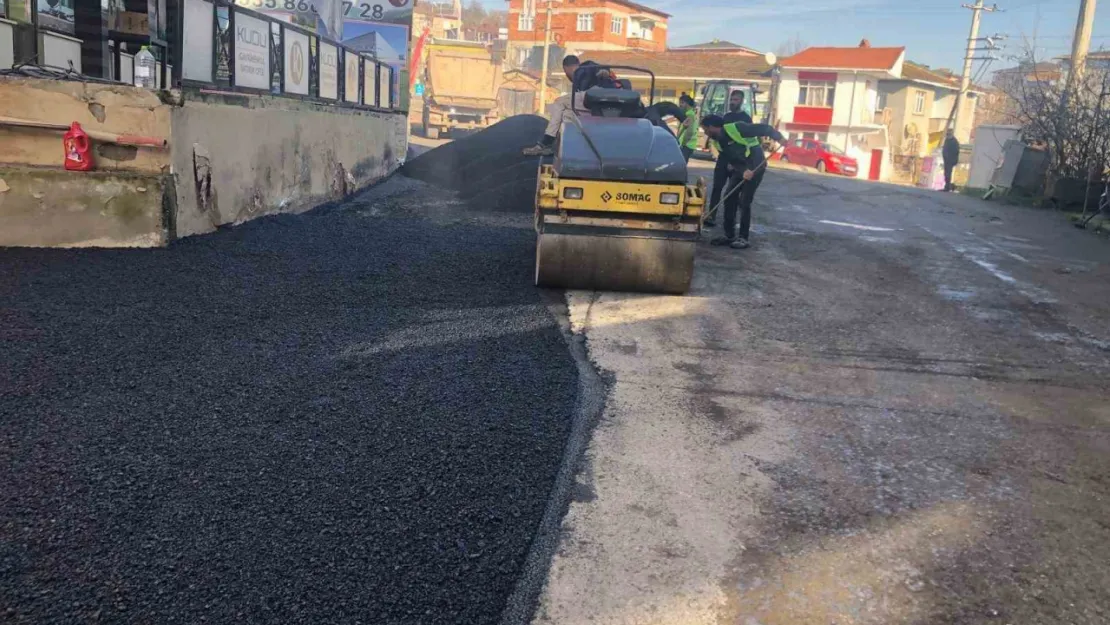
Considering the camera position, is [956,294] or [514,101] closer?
[956,294]

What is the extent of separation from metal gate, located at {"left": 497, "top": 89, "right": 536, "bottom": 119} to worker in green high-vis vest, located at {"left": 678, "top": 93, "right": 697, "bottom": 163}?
26966mm

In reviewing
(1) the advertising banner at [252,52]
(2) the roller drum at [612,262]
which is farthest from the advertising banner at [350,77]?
(2) the roller drum at [612,262]

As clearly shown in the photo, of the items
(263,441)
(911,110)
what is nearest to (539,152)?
(263,441)

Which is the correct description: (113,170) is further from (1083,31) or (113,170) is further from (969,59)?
(969,59)

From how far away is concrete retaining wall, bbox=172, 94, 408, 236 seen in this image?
7684mm

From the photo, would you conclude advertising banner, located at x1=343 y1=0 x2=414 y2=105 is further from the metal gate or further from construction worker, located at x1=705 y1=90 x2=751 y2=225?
construction worker, located at x1=705 y1=90 x2=751 y2=225

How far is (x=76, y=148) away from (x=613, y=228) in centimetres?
427

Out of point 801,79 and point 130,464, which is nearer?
point 130,464

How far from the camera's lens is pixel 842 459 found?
4066 mm

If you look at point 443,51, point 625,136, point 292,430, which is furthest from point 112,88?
point 443,51

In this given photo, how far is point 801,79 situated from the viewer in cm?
5509

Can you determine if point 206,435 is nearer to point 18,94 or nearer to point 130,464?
point 130,464

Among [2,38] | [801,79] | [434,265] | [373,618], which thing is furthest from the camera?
[801,79]

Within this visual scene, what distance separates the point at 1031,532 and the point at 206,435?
337 centimetres
